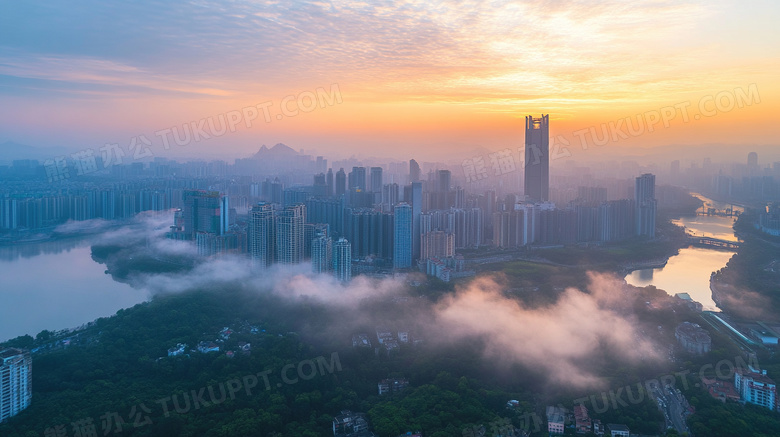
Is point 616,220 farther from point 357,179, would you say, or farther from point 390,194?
point 357,179

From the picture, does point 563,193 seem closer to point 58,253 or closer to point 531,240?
point 531,240

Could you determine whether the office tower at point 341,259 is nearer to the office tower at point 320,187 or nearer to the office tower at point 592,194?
the office tower at point 320,187

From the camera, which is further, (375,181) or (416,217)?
(375,181)

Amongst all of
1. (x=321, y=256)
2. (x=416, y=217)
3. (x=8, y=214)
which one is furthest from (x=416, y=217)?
(x=8, y=214)

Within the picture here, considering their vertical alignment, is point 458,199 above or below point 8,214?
above

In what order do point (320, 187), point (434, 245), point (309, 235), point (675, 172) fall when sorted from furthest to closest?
point (675, 172)
point (320, 187)
point (434, 245)
point (309, 235)

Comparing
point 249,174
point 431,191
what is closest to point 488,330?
point 431,191

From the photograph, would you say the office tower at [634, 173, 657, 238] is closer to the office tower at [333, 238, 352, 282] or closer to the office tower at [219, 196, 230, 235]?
the office tower at [333, 238, 352, 282]
